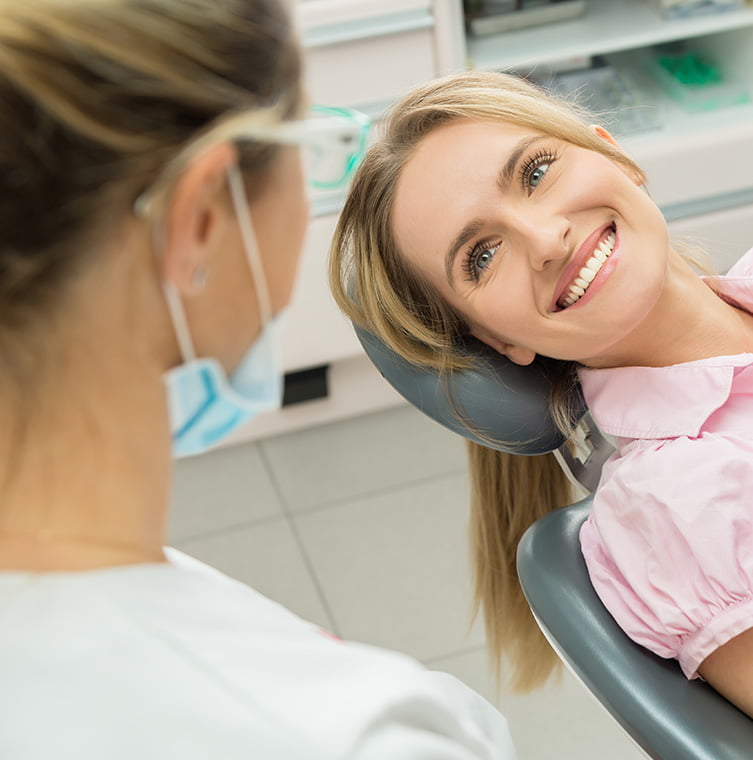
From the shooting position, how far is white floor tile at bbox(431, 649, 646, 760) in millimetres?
1871

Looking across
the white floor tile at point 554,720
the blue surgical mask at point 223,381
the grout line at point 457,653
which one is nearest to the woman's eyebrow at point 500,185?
the blue surgical mask at point 223,381

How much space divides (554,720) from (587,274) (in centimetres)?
96

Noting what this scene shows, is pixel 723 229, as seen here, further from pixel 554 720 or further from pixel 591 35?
pixel 554 720

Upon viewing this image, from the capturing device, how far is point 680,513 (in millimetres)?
1165

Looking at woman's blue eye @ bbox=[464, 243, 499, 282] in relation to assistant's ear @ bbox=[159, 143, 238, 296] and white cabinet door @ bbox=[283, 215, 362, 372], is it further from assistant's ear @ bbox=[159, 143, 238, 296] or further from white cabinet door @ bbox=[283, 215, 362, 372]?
white cabinet door @ bbox=[283, 215, 362, 372]

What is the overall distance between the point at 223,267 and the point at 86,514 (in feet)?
0.65

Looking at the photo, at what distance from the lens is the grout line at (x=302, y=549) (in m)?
2.16

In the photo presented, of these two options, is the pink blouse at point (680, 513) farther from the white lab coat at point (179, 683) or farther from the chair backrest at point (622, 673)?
the white lab coat at point (179, 683)

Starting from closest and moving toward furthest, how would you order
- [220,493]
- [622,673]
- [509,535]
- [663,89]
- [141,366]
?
[141,366], [622,673], [509,535], [220,493], [663,89]

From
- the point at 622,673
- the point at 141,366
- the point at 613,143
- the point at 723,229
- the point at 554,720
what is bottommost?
the point at 554,720

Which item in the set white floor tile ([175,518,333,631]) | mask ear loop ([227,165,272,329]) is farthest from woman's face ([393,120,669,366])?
white floor tile ([175,518,333,631])

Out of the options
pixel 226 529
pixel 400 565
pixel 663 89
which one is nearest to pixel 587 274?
pixel 400 565

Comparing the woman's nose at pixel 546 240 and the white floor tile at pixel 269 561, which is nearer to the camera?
the woman's nose at pixel 546 240

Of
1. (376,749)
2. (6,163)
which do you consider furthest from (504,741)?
(6,163)
